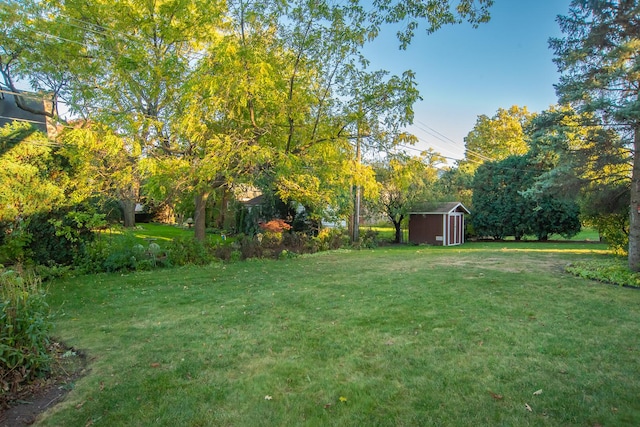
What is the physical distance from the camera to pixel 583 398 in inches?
112

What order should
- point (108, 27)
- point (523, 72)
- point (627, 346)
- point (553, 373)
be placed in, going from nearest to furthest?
1. point (553, 373)
2. point (627, 346)
3. point (108, 27)
4. point (523, 72)

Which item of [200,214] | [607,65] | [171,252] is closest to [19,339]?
[171,252]

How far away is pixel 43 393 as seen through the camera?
3.05m

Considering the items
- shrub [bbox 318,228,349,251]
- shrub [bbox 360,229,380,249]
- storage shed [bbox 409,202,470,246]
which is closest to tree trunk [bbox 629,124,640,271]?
shrub [bbox 318,228,349,251]

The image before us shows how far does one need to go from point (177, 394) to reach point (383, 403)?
1639mm

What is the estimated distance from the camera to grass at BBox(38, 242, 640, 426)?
271 cm

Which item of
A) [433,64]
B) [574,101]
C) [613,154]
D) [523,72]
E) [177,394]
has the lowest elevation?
[177,394]

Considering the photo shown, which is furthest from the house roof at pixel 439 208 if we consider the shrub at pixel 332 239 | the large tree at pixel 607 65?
the large tree at pixel 607 65

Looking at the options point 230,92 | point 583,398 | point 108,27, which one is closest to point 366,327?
point 583,398

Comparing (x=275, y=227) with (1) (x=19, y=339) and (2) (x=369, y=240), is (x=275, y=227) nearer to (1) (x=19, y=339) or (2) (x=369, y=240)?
(2) (x=369, y=240)

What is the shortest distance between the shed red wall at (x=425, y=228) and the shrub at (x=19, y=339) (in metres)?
20.3

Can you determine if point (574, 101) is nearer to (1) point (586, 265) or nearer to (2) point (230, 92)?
(1) point (586, 265)

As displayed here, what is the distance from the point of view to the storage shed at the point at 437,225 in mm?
21328

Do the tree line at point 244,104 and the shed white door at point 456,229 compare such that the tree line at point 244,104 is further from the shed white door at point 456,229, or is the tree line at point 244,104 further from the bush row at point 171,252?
the shed white door at point 456,229
